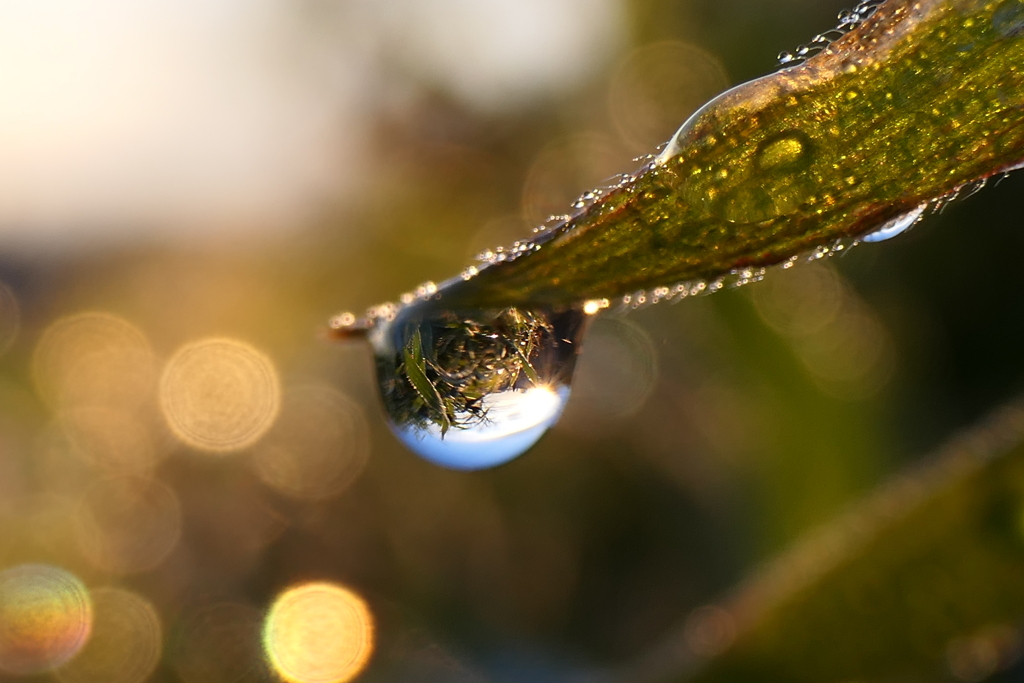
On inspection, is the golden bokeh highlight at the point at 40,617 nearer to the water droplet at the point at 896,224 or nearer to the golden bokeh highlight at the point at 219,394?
the golden bokeh highlight at the point at 219,394

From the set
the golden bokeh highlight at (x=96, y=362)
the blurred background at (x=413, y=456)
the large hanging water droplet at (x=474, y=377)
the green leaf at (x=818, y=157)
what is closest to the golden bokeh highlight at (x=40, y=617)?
the blurred background at (x=413, y=456)

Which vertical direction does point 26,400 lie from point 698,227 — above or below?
above

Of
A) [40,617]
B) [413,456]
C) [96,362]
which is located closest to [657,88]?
[413,456]

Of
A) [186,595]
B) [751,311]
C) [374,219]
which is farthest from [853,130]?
[374,219]

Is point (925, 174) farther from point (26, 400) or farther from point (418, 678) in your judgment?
point (26, 400)

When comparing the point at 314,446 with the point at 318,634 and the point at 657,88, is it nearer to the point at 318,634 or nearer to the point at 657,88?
the point at 318,634
